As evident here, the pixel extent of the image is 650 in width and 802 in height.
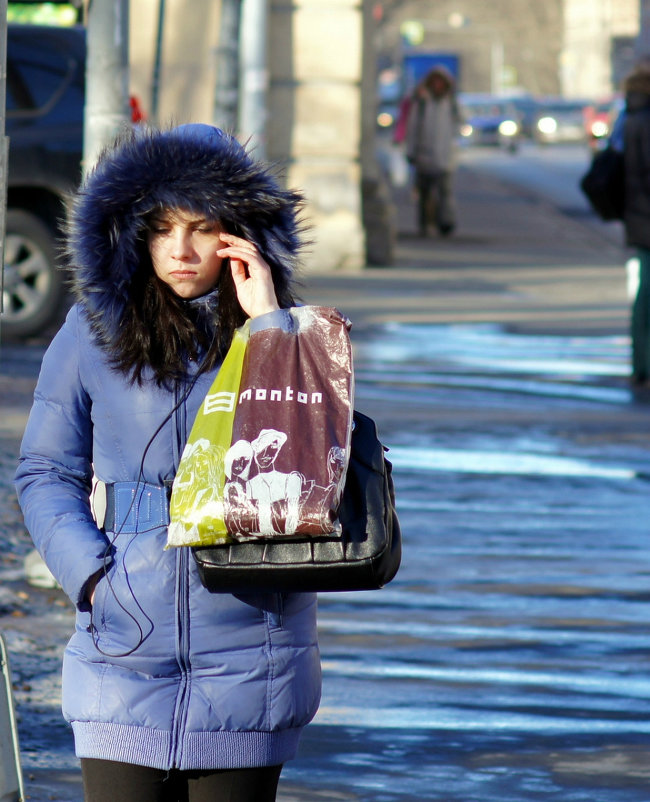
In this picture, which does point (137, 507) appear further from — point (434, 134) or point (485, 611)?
point (434, 134)

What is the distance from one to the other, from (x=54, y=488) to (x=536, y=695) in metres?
2.61

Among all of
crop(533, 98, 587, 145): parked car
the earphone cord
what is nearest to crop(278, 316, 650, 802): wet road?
the earphone cord

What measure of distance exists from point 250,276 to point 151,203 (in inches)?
8.3

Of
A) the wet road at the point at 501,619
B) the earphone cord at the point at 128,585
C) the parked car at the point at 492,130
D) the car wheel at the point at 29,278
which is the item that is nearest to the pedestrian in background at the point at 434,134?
the car wheel at the point at 29,278

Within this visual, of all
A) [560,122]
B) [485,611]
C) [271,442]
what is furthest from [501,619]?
[560,122]

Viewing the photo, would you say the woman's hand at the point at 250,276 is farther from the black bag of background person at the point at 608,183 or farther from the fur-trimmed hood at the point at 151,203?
the black bag of background person at the point at 608,183

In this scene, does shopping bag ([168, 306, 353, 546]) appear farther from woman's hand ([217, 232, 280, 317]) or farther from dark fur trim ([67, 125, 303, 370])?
dark fur trim ([67, 125, 303, 370])

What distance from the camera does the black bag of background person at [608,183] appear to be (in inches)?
422

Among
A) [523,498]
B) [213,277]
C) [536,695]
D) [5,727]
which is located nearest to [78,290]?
[213,277]

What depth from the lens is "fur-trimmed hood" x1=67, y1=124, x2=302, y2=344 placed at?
310 centimetres

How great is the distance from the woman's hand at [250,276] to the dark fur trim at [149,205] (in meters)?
0.03

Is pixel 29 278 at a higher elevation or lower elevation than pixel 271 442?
lower

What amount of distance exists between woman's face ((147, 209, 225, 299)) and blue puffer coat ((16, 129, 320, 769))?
0.04 meters

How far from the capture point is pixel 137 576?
2.97 metres
